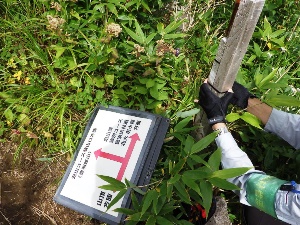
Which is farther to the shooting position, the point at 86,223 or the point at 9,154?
the point at 9,154

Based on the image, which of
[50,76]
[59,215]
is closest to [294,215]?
[59,215]

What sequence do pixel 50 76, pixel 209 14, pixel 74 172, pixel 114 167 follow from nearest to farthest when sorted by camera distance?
pixel 114 167 → pixel 74 172 → pixel 50 76 → pixel 209 14

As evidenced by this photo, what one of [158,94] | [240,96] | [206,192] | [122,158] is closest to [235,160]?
[206,192]

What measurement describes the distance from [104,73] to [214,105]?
114 cm

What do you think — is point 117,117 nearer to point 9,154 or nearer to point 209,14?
point 9,154

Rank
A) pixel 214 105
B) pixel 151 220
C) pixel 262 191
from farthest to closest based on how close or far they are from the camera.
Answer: pixel 214 105, pixel 151 220, pixel 262 191

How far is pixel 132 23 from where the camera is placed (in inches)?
105

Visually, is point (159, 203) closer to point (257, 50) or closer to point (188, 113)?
point (188, 113)

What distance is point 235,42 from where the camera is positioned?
1543mm

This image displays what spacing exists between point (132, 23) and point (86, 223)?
1.73 meters

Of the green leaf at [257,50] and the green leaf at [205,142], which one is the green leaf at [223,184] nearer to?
the green leaf at [205,142]

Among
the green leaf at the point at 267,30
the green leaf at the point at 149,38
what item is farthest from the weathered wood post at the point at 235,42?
the green leaf at the point at 267,30

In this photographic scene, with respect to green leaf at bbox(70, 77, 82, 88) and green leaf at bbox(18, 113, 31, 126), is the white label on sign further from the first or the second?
green leaf at bbox(18, 113, 31, 126)

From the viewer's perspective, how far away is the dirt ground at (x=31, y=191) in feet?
7.48
